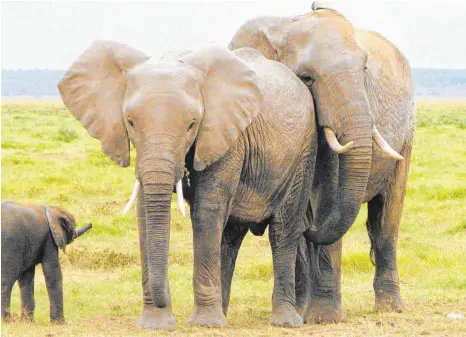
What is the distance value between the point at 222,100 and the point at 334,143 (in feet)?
3.88

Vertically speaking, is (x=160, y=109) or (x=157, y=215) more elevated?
(x=160, y=109)

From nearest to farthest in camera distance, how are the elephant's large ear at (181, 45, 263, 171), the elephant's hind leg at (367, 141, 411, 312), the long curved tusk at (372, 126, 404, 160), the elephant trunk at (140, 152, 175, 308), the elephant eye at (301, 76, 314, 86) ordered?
the elephant trunk at (140, 152, 175, 308) → the elephant's large ear at (181, 45, 263, 171) → the elephant eye at (301, 76, 314, 86) → the long curved tusk at (372, 126, 404, 160) → the elephant's hind leg at (367, 141, 411, 312)

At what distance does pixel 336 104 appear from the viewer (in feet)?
26.6

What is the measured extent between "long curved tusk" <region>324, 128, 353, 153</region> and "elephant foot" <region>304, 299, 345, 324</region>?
1.36 meters

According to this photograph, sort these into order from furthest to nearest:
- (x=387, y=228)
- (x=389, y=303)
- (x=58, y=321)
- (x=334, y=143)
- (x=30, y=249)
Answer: (x=387, y=228) → (x=389, y=303) → (x=30, y=249) → (x=58, y=321) → (x=334, y=143)

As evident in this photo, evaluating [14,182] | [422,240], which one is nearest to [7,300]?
[422,240]

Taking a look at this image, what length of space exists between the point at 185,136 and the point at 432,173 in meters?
12.5

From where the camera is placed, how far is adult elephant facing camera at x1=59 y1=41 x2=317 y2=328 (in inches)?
264

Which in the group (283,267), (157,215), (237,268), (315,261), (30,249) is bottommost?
(237,268)

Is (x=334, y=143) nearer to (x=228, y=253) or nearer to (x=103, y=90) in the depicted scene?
(x=228, y=253)

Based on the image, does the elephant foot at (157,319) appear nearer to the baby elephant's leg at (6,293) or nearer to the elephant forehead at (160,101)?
the elephant forehead at (160,101)

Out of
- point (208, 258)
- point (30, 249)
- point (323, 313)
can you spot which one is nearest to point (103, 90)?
point (208, 258)

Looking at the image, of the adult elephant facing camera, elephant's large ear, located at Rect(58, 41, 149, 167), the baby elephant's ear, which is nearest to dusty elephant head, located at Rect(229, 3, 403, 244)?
the adult elephant facing camera

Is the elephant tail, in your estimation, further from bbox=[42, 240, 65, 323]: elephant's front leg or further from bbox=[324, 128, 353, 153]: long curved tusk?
bbox=[42, 240, 65, 323]: elephant's front leg
